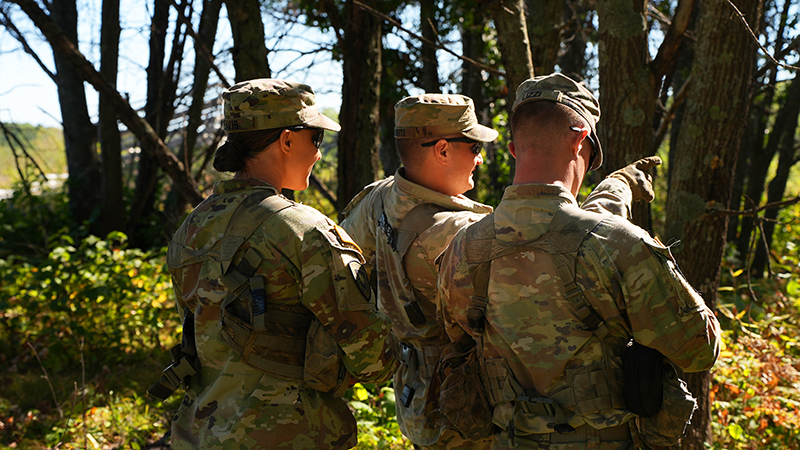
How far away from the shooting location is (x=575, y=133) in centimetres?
197

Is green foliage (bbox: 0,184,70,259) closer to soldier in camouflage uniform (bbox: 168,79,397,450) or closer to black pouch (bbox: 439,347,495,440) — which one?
soldier in camouflage uniform (bbox: 168,79,397,450)

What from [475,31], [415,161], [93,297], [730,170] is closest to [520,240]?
[415,161]

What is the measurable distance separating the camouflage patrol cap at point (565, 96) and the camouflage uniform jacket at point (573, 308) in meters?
0.30

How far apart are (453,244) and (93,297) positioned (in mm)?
4553

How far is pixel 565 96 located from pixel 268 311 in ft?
4.08

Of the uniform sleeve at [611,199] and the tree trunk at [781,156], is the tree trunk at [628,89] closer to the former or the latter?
the uniform sleeve at [611,199]

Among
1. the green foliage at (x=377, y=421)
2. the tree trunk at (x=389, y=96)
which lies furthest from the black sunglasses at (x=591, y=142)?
the tree trunk at (x=389, y=96)

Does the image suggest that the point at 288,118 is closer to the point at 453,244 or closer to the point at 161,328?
the point at 453,244

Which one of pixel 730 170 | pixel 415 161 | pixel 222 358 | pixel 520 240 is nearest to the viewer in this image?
pixel 520 240

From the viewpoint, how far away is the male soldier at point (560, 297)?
5.76ft

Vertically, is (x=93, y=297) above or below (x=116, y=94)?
below

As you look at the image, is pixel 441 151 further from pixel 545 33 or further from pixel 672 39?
pixel 545 33

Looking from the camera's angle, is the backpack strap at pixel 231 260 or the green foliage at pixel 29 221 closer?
the backpack strap at pixel 231 260

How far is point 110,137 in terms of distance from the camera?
25.3 feet
